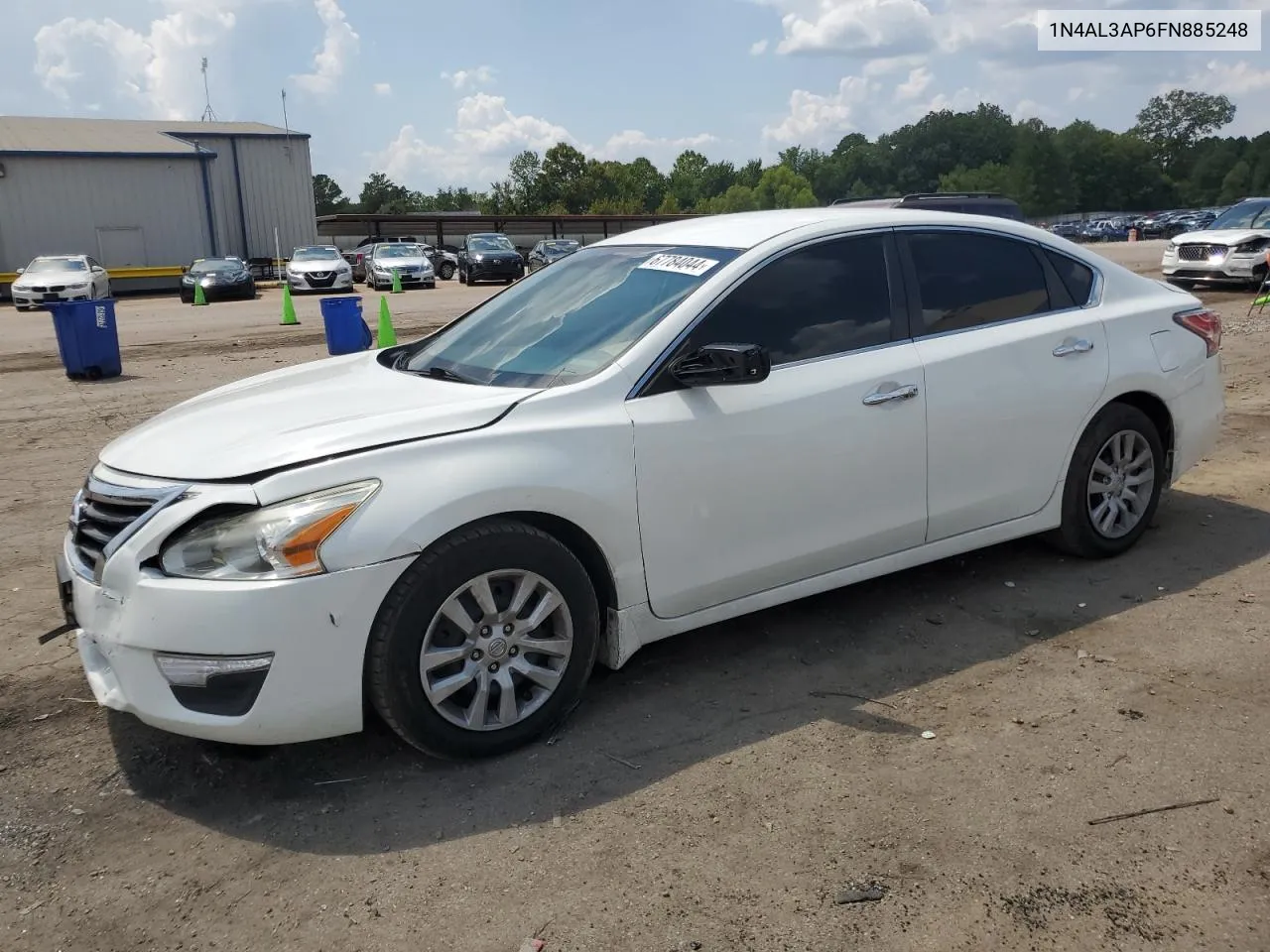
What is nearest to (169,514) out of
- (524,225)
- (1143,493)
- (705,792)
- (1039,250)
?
(705,792)

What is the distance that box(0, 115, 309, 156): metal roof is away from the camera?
3894cm

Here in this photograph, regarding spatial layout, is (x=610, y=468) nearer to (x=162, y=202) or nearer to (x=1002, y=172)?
(x=162, y=202)

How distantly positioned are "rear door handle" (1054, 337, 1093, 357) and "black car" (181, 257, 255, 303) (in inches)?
1064

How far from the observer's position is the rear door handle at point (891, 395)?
419 cm

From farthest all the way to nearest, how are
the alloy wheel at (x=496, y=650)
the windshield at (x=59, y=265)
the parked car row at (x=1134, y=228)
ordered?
the parked car row at (x=1134, y=228) → the windshield at (x=59, y=265) → the alloy wheel at (x=496, y=650)

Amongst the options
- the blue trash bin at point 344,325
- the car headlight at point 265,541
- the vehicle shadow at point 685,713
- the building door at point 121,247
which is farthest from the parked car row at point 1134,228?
the car headlight at point 265,541

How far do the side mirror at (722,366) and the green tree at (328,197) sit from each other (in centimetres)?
12053

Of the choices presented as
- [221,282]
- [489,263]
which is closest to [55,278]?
[221,282]

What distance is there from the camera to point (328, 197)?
12100cm

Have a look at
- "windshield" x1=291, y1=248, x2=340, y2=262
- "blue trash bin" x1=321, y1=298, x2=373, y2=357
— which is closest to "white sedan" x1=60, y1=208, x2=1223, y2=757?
"blue trash bin" x1=321, y1=298, x2=373, y2=357

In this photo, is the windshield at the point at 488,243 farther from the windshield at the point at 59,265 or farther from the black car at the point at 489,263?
the windshield at the point at 59,265

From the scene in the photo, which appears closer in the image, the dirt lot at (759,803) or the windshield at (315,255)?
the dirt lot at (759,803)

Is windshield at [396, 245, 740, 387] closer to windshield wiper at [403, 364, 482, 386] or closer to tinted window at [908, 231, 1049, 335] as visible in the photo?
windshield wiper at [403, 364, 482, 386]

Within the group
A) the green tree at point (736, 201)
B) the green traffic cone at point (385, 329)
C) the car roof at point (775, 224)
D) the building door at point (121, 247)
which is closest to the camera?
the car roof at point (775, 224)
